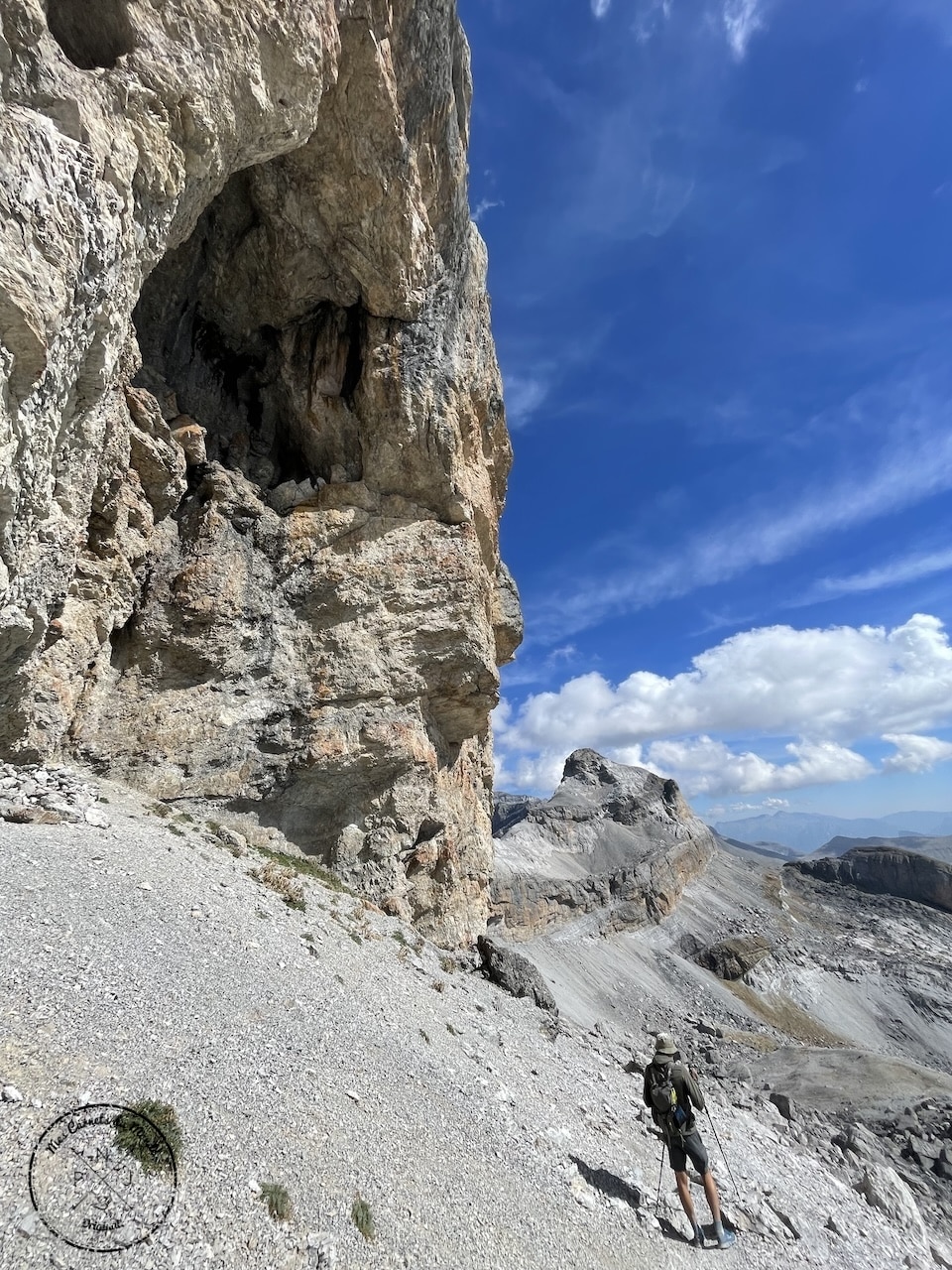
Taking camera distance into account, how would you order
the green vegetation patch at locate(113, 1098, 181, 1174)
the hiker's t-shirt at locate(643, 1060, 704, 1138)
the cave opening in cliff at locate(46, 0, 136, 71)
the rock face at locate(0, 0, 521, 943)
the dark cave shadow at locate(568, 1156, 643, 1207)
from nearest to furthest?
the green vegetation patch at locate(113, 1098, 181, 1174), the dark cave shadow at locate(568, 1156, 643, 1207), the hiker's t-shirt at locate(643, 1060, 704, 1138), the rock face at locate(0, 0, 521, 943), the cave opening in cliff at locate(46, 0, 136, 71)

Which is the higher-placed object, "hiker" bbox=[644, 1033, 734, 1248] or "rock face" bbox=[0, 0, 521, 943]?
"rock face" bbox=[0, 0, 521, 943]

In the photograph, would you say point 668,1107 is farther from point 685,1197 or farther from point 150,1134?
point 150,1134

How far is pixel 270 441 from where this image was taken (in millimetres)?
20203

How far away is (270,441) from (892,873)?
382 ft

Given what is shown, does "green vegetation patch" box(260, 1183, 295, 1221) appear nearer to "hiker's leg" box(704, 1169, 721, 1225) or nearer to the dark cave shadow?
the dark cave shadow

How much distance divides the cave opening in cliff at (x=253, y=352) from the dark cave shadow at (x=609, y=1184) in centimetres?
1765

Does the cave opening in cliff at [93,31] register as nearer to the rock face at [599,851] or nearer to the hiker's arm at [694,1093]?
the hiker's arm at [694,1093]

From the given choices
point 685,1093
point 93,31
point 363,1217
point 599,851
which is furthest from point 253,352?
point 599,851

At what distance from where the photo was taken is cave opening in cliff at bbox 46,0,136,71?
9.56 metres

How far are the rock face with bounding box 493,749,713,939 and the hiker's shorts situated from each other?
42.8 metres

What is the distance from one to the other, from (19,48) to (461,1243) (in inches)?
585

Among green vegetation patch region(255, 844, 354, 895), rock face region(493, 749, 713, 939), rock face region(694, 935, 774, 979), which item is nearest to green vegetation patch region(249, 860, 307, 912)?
green vegetation patch region(255, 844, 354, 895)

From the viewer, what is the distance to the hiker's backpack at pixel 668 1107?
25.6 feet

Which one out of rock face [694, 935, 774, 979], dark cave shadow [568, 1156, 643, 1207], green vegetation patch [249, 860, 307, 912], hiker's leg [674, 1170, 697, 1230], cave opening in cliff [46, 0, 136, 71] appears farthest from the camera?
rock face [694, 935, 774, 979]
